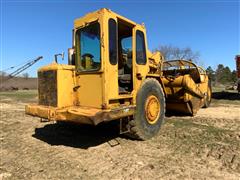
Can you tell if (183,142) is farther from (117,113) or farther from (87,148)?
(87,148)

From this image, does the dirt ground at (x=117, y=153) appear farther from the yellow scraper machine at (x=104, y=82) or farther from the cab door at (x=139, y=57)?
the cab door at (x=139, y=57)

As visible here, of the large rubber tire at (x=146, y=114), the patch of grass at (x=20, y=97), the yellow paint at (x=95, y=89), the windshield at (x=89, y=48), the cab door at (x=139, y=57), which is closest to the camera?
the yellow paint at (x=95, y=89)

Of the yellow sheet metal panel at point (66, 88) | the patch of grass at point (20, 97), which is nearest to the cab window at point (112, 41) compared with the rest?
the yellow sheet metal panel at point (66, 88)

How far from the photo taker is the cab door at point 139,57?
5.54 metres

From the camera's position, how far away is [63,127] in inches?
285

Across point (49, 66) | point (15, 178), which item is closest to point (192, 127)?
point (49, 66)

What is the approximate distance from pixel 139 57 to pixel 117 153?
2.19 m

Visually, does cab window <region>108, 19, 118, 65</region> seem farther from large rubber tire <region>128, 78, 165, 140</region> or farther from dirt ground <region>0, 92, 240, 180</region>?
dirt ground <region>0, 92, 240, 180</region>

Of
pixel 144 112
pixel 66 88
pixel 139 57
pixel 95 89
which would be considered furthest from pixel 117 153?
pixel 139 57

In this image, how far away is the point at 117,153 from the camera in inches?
192

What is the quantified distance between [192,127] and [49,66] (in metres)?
4.06

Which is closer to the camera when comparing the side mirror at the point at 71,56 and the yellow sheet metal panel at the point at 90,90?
the yellow sheet metal panel at the point at 90,90

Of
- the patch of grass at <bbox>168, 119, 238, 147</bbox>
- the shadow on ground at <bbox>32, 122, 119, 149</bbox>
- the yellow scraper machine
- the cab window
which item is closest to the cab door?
the yellow scraper machine

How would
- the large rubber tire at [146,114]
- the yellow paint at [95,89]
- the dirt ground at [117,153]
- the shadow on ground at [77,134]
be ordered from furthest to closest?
1. the shadow on ground at [77,134]
2. the large rubber tire at [146,114]
3. the yellow paint at [95,89]
4. the dirt ground at [117,153]
